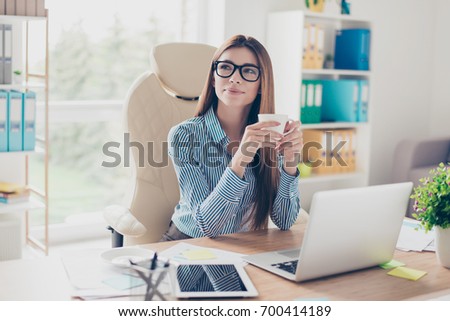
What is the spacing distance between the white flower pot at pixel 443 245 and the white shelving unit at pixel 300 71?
2.35 meters

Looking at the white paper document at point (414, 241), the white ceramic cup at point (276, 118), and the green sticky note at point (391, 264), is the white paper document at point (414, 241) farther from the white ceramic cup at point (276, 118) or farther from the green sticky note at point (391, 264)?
the white ceramic cup at point (276, 118)

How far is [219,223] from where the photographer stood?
1903mm

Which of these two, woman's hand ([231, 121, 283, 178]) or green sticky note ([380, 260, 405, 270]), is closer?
green sticky note ([380, 260, 405, 270])

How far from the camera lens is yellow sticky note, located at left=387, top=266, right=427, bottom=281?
5.03ft

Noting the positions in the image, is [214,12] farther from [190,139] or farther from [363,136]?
[190,139]

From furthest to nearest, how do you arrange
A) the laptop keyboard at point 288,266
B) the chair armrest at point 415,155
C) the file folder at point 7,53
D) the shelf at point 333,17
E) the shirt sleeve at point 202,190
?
the chair armrest at point 415,155, the shelf at point 333,17, the file folder at point 7,53, the shirt sleeve at point 202,190, the laptop keyboard at point 288,266

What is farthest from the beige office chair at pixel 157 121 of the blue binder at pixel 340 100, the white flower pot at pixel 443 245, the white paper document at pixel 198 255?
the blue binder at pixel 340 100

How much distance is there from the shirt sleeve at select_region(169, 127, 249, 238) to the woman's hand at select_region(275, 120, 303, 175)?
0.18 metres

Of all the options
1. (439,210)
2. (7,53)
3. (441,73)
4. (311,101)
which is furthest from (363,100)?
(439,210)

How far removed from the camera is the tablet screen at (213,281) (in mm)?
1347

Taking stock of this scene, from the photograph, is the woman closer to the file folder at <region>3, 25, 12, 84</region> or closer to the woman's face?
the woman's face

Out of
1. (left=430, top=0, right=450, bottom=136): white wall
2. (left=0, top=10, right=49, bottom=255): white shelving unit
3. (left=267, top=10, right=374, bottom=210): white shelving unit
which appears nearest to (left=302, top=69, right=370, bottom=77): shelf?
(left=267, top=10, right=374, bottom=210): white shelving unit

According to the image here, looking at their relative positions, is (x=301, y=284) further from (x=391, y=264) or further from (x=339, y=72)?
(x=339, y=72)
